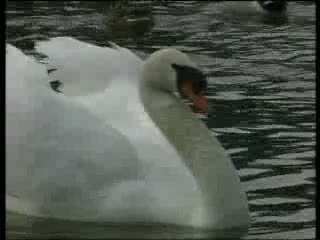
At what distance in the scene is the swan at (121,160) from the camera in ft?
22.7

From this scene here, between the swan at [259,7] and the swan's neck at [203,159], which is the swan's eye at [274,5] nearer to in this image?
the swan at [259,7]

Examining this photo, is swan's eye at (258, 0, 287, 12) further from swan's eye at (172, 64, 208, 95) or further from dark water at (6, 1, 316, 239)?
swan's eye at (172, 64, 208, 95)

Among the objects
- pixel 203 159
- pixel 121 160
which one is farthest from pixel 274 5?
pixel 121 160

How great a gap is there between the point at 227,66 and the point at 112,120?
166 inches

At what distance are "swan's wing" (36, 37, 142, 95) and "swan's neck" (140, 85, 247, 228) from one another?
2.73ft

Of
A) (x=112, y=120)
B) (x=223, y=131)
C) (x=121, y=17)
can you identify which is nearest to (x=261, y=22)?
(x=121, y=17)

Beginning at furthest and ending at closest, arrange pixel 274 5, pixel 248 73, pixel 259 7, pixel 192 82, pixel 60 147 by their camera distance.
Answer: pixel 259 7 < pixel 274 5 < pixel 248 73 < pixel 60 147 < pixel 192 82

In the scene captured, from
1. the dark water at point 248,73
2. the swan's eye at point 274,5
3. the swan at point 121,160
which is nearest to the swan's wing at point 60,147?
the swan at point 121,160

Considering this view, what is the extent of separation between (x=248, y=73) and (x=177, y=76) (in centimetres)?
439

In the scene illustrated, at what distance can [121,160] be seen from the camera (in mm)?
6930

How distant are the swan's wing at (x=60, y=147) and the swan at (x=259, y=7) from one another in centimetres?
911

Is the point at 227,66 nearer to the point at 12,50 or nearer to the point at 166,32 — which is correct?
the point at 166,32

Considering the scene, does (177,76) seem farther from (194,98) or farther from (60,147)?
(60,147)

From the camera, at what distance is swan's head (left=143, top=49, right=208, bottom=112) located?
6.89 m
